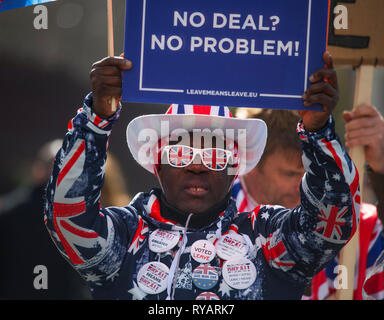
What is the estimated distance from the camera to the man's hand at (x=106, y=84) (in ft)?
7.13

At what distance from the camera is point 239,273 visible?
7.60 ft

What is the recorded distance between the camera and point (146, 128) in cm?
268

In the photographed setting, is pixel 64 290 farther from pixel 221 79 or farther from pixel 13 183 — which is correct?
pixel 221 79

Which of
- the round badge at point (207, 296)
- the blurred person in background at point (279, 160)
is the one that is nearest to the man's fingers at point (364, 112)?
the blurred person in background at point (279, 160)

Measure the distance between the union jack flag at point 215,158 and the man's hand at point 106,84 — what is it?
19.1 inches

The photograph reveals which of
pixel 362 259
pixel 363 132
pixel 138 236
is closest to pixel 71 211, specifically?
pixel 138 236

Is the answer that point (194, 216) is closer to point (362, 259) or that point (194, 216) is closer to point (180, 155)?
point (180, 155)

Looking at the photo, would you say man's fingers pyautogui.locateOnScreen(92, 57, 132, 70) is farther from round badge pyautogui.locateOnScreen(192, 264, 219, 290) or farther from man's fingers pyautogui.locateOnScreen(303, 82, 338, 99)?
round badge pyautogui.locateOnScreen(192, 264, 219, 290)

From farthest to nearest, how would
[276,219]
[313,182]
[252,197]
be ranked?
[252,197]
[276,219]
[313,182]

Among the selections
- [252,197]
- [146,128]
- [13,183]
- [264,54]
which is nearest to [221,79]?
[264,54]

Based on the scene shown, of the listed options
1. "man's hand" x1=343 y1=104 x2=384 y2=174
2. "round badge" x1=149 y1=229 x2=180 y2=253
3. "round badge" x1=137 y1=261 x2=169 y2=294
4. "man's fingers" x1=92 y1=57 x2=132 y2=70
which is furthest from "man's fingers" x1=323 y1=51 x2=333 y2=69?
"round badge" x1=137 y1=261 x2=169 y2=294

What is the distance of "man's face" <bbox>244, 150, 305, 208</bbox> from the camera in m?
3.03

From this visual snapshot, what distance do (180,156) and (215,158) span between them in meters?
0.15

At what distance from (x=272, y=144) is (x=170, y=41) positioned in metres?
0.98
